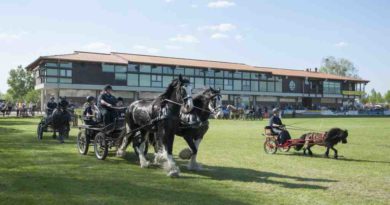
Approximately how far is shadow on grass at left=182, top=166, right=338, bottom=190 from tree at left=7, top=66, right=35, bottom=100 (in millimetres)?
99283

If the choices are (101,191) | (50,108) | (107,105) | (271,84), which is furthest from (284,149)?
(271,84)

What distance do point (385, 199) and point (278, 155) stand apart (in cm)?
720

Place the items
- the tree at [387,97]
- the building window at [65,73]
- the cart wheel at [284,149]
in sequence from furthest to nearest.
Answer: the tree at [387,97] < the building window at [65,73] < the cart wheel at [284,149]

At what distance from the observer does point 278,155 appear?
609 inches

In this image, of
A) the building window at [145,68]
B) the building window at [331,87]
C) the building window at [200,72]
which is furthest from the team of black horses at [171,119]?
the building window at [331,87]

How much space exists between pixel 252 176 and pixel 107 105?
17.0 ft

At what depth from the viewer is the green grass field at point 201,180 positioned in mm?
7996

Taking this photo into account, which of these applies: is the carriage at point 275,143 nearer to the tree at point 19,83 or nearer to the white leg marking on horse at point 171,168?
the white leg marking on horse at point 171,168

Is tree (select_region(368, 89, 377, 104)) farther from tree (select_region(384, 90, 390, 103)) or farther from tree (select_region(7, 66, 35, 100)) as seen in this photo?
tree (select_region(7, 66, 35, 100))

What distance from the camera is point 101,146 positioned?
1320 centimetres

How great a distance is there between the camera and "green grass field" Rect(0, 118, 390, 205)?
7996 mm

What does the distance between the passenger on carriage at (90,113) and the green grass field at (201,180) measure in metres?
1.12

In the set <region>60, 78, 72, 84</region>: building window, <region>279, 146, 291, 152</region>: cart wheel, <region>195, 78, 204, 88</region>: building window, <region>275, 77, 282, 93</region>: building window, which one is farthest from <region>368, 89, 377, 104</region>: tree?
<region>279, 146, 291, 152</region>: cart wheel

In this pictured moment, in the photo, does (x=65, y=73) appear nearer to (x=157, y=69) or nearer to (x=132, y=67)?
(x=132, y=67)
